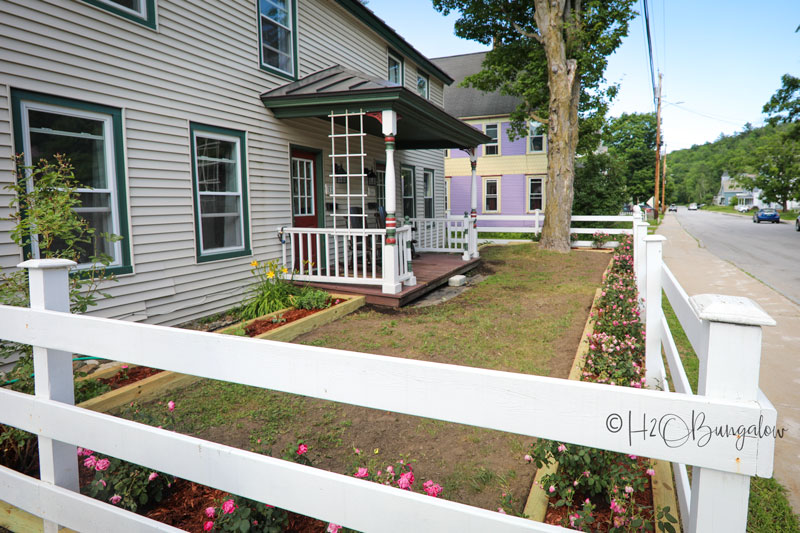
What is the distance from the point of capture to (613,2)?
14.0 meters

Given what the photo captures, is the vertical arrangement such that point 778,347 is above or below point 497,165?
below

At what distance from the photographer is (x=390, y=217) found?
7.38m

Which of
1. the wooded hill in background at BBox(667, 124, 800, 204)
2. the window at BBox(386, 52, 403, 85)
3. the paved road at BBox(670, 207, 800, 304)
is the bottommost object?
the paved road at BBox(670, 207, 800, 304)

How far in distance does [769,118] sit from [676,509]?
34078 mm

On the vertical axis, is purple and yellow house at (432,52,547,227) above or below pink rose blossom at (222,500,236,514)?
above

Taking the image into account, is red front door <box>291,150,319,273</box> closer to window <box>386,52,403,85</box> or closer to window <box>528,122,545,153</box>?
window <box>386,52,403,85</box>

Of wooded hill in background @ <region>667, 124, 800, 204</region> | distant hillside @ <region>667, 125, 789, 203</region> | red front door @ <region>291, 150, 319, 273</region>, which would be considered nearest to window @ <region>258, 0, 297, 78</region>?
red front door @ <region>291, 150, 319, 273</region>

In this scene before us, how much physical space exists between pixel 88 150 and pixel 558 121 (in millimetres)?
11792

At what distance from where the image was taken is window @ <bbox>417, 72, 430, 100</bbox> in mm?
14617

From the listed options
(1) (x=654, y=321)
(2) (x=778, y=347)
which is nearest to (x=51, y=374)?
(1) (x=654, y=321)

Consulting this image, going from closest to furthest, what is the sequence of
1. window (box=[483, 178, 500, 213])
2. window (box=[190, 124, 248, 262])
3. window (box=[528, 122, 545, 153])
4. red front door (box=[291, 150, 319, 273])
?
1. window (box=[190, 124, 248, 262])
2. red front door (box=[291, 150, 319, 273])
3. window (box=[528, 122, 545, 153])
4. window (box=[483, 178, 500, 213])

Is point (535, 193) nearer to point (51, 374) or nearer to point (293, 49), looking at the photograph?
point (293, 49)

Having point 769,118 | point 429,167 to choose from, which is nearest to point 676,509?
point 429,167

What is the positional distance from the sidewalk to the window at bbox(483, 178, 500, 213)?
12.0m
